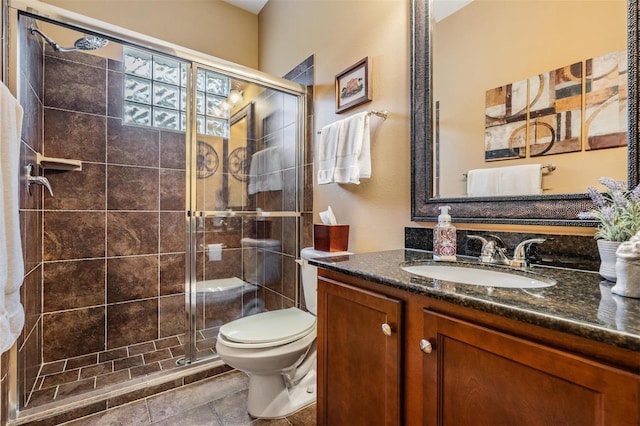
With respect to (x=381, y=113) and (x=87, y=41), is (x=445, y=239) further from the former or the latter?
(x=87, y=41)

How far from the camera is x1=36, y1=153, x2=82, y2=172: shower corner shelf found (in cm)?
179

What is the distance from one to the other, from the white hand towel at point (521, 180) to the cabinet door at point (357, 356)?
0.64 meters

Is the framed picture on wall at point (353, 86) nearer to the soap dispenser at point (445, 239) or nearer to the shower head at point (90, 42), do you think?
the soap dispenser at point (445, 239)

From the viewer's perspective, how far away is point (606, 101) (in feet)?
2.87

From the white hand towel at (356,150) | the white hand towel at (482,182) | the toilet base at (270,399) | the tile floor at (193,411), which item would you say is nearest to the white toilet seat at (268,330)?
the toilet base at (270,399)

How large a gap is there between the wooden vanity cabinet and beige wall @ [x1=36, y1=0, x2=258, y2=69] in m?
2.44

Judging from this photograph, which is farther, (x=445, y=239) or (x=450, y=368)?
(x=445, y=239)

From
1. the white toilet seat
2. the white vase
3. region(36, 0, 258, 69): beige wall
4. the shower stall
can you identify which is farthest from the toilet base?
region(36, 0, 258, 69): beige wall

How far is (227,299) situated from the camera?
2.33 meters

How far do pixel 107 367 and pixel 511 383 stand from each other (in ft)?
7.58

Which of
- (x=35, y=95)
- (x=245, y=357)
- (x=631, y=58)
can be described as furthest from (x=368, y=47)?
(x=35, y=95)

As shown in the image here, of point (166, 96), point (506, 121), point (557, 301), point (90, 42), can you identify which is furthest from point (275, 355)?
point (166, 96)

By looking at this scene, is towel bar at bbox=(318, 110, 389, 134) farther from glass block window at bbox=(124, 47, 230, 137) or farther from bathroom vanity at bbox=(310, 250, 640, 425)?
glass block window at bbox=(124, 47, 230, 137)

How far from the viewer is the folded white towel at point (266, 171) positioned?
7.61 ft
